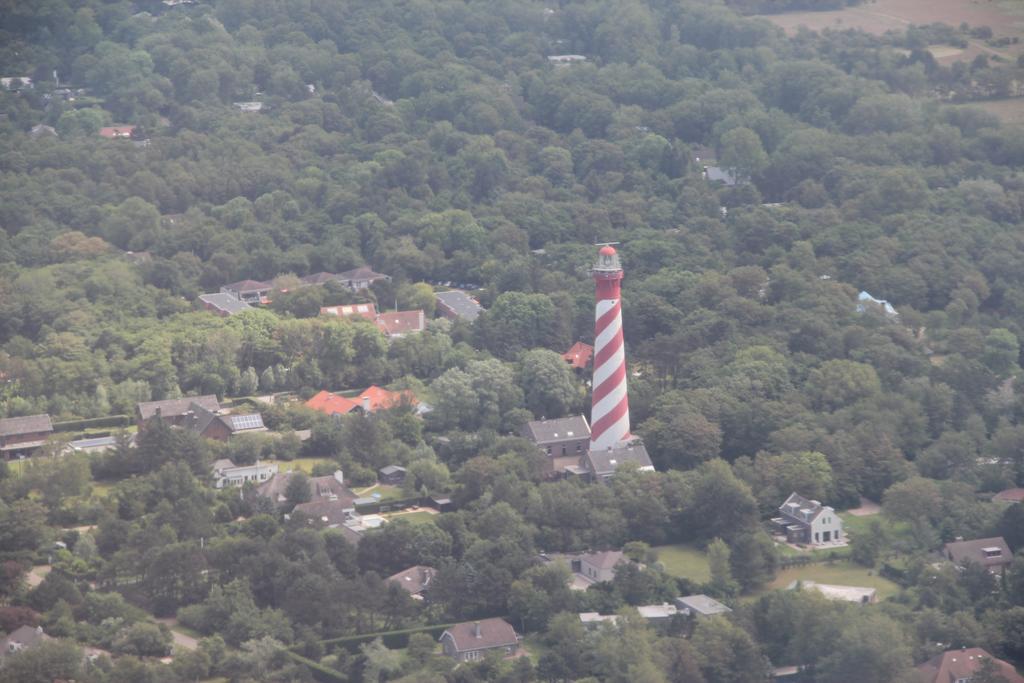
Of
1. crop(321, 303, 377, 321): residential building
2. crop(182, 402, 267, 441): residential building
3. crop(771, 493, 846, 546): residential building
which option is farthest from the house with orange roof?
crop(771, 493, 846, 546): residential building

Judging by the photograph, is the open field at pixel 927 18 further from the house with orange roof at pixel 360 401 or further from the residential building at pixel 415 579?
the residential building at pixel 415 579

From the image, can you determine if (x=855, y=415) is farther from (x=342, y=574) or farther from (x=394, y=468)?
(x=342, y=574)

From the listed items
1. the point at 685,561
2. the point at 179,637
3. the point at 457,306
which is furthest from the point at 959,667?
the point at 457,306

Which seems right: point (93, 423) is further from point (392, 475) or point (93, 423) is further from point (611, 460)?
point (611, 460)

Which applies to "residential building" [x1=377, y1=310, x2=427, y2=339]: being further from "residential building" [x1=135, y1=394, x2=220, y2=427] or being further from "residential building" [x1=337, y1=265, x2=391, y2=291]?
"residential building" [x1=135, y1=394, x2=220, y2=427]

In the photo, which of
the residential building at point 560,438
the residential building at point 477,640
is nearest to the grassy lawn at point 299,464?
the residential building at point 560,438
